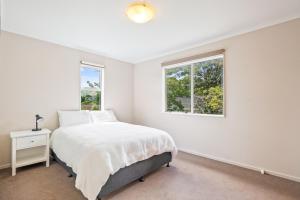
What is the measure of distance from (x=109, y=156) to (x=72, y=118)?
183 centimetres

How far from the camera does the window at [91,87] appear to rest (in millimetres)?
3791

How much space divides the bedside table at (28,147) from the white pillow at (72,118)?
47 cm

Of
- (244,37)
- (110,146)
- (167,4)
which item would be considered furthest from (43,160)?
(244,37)

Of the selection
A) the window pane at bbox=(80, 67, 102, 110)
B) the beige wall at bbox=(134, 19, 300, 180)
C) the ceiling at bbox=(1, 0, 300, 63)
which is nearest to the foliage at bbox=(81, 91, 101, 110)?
the window pane at bbox=(80, 67, 102, 110)

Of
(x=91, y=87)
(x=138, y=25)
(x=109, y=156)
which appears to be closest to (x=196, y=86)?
(x=138, y=25)

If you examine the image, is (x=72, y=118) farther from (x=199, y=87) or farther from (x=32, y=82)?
(x=199, y=87)

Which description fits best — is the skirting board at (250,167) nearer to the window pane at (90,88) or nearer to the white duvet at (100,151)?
the white duvet at (100,151)

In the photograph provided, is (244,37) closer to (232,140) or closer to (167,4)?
(167,4)

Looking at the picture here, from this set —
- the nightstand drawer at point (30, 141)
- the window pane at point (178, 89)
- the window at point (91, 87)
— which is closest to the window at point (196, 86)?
the window pane at point (178, 89)

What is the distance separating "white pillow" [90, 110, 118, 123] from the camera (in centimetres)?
370

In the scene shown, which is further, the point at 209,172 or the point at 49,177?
the point at 209,172

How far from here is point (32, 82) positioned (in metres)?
→ 2.94

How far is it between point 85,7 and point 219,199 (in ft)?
9.74

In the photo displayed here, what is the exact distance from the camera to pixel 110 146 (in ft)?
6.43
